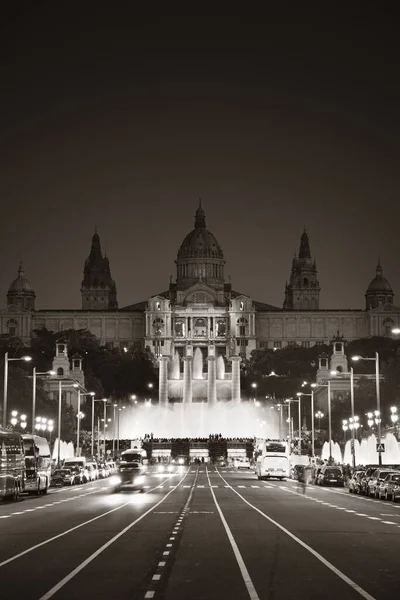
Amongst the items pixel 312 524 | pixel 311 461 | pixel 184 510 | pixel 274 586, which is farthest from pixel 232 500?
pixel 311 461

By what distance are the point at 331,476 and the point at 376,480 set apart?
17.5m

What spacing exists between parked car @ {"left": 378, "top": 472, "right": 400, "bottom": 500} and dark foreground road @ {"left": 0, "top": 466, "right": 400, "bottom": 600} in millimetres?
7415

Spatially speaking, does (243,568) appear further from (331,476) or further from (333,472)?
(331,476)

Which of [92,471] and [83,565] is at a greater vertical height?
[92,471]

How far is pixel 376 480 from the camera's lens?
57.0 m

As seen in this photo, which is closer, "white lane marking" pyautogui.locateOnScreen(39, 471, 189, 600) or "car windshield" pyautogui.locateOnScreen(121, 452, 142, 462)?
"white lane marking" pyautogui.locateOnScreen(39, 471, 189, 600)

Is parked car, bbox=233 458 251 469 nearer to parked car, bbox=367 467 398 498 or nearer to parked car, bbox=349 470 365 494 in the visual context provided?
parked car, bbox=349 470 365 494

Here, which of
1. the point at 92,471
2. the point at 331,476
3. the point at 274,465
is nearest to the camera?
the point at 331,476

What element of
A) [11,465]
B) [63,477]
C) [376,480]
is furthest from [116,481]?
[11,465]

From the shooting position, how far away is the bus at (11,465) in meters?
49.2

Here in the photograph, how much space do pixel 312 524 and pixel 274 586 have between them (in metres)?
15.6

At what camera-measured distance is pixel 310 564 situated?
22859 millimetres

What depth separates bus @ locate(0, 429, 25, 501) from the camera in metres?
49.2

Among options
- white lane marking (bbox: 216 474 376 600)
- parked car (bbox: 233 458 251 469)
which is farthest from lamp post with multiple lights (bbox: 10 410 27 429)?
white lane marking (bbox: 216 474 376 600)
